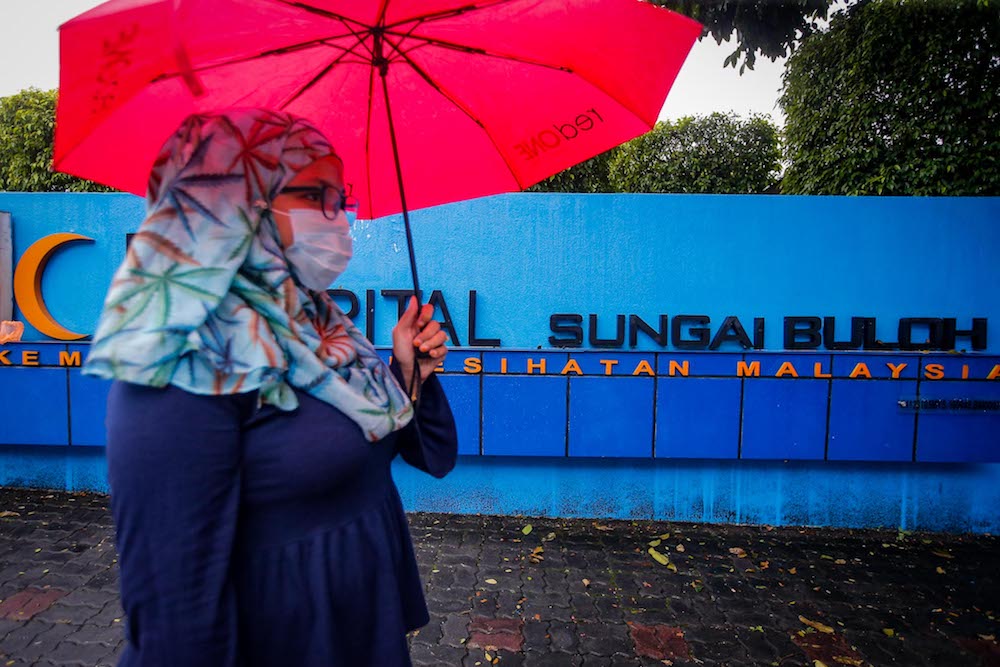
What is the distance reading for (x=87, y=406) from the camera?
4781 millimetres

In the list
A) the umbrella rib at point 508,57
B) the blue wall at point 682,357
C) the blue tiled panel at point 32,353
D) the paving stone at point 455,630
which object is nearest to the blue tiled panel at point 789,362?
the blue wall at point 682,357

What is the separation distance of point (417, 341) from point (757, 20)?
4656 mm

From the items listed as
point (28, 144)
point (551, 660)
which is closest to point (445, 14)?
point (551, 660)

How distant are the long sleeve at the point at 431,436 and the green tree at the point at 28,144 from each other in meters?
8.86

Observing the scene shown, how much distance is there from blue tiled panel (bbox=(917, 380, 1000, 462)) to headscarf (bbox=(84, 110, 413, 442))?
15.0 ft

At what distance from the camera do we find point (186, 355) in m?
1.05

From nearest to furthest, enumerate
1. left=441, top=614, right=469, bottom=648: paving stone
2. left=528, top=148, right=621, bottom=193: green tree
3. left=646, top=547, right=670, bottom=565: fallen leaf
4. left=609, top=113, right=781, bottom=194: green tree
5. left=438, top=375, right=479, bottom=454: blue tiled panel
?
left=441, top=614, right=469, bottom=648: paving stone, left=646, top=547, right=670, bottom=565: fallen leaf, left=438, top=375, right=479, bottom=454: blue tiled panel, left=609, top=113, right=781, bottom=194: green tree, left=528, top=148, right=621, bottom=193: green tree

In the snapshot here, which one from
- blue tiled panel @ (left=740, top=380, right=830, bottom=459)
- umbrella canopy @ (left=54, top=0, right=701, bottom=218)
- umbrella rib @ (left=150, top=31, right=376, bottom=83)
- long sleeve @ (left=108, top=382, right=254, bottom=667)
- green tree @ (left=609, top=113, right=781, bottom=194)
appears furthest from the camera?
green tree @ (left=609, top=113, right=781, bottom=194)

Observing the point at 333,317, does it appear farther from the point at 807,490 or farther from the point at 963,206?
the point at 963,206

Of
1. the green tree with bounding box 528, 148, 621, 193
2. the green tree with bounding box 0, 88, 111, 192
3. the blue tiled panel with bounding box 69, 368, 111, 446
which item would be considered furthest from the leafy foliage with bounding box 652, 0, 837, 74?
the green tree with bounding box 0, 88, 111, 192

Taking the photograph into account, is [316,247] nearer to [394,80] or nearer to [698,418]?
[394,80]

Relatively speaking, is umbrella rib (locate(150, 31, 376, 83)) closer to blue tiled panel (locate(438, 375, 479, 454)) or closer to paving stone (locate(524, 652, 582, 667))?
paving stone (locate(524, 652, 582, 667))

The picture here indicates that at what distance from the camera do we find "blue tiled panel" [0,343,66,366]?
474 centimetres

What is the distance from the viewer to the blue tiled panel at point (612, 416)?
4.59 m
